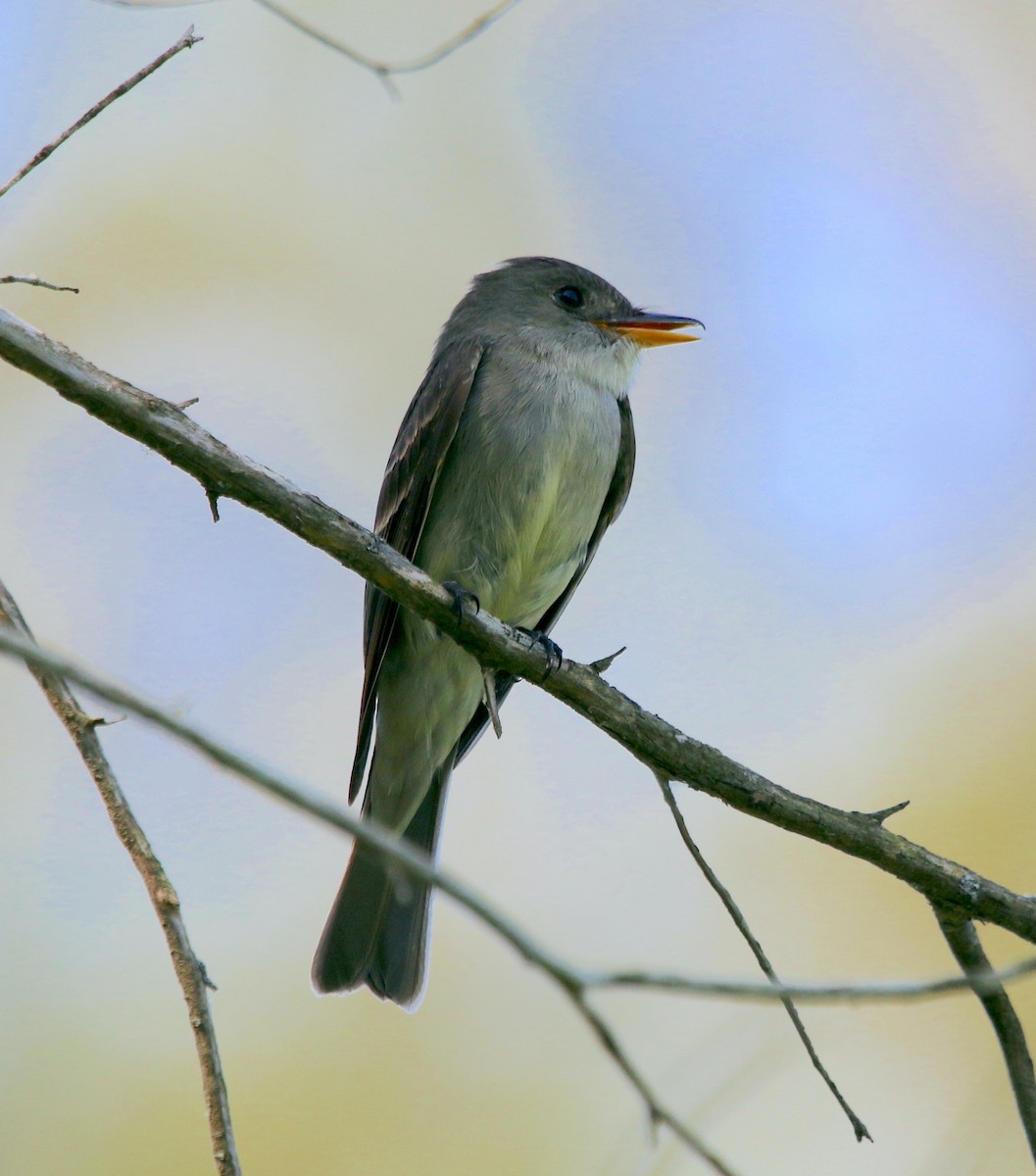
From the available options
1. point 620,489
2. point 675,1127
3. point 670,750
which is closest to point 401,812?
point 620,489

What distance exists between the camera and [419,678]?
17.1 ft

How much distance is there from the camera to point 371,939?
5.13 m

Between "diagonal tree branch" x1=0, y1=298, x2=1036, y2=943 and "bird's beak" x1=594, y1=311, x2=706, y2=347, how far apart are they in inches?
86.8

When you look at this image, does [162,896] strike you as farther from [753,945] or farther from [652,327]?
[652,327]

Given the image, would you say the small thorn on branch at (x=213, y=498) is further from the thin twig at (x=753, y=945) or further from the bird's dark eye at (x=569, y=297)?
the bird's dark eye at (x=569, y=297)

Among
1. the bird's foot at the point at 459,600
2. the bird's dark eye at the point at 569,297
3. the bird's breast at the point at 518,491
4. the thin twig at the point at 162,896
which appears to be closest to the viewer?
the thin twig at the point at 162,896

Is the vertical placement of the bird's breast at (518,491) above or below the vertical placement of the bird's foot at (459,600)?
above

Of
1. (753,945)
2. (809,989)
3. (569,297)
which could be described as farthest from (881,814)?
(569,297)

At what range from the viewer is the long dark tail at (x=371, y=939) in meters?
5.11

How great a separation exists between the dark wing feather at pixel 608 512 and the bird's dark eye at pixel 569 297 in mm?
581

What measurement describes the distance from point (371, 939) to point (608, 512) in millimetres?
1948

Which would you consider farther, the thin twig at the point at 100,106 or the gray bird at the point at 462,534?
the gray bird at the point at 462,534

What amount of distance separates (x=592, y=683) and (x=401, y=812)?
190 cm

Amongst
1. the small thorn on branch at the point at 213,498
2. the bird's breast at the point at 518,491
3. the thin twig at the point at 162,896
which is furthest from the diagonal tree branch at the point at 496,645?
the bird's breast at the point at 518,491
